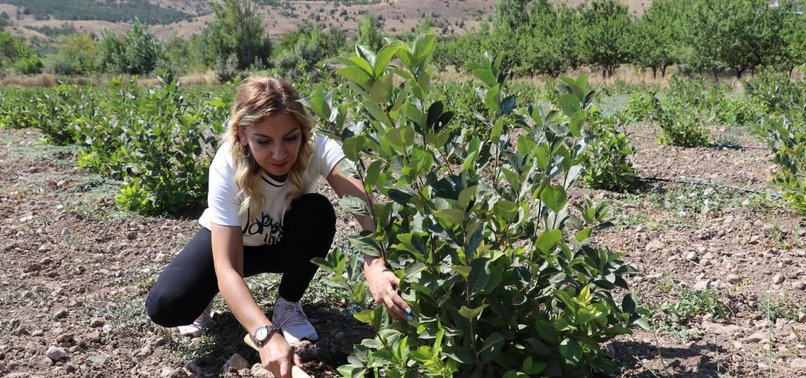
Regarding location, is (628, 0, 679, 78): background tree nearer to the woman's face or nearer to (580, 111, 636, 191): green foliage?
(580, 111, 636, 191): green foliage

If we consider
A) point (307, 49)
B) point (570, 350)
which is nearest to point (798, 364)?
point (570, 350)

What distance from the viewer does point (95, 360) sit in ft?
7.78

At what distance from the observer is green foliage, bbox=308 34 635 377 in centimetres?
134

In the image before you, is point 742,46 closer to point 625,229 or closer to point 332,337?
point 625,229

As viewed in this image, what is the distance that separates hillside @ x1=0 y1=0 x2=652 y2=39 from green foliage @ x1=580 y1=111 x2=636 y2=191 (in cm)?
10242

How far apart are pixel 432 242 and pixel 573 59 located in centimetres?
3373

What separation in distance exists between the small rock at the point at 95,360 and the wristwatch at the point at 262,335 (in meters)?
0.95

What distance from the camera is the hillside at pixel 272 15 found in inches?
4737

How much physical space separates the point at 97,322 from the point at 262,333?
129 cm

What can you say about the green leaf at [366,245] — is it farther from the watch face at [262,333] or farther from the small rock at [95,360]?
the small rock at [95,360]

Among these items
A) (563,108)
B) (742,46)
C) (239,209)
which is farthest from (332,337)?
(742,46)

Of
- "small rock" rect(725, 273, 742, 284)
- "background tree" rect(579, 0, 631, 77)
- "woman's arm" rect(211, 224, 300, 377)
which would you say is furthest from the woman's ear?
"background tree" rect(579, 0, 631, 77)

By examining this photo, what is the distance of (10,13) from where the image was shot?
511 ft

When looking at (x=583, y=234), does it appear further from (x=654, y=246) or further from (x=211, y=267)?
(x=654, y=246)
